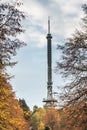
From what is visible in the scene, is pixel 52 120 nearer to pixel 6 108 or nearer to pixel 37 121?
pixel 37 121

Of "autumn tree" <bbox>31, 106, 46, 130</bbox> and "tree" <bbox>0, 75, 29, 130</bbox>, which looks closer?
"tree" <bbox>0, 75, 29, 130</bbox>

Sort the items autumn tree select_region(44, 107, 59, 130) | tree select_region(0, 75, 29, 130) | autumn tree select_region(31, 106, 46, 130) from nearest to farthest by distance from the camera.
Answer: tree select_region(0, 75, 29, 130) < autumn tree select_region(44, 107, 59, 130) < autumn tree select_region(31, 106, 46, 130)

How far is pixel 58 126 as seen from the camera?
146 meters

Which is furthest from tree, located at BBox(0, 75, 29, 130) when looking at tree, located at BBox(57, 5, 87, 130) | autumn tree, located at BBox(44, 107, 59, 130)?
autumn tree, located at BBox(44, 107, 59, 130)

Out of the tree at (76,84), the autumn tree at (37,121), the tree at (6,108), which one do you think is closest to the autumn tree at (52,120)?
the autumn tree at (37,121)

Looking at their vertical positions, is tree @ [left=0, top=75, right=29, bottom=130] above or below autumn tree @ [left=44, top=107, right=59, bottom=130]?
above

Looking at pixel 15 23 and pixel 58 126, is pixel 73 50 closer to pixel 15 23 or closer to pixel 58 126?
pixel 15 23

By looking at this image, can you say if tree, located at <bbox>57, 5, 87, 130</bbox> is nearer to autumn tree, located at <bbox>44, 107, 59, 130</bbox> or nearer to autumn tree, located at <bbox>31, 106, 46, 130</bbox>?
autumn tree, located at <bbox>44, 107, 59, 130</bbox>

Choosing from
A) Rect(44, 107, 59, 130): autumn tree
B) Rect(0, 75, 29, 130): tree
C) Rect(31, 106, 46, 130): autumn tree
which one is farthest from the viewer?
Rect(31, 106, 46, 130): autumn tree

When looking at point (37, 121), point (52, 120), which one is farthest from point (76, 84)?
point (37, 121)

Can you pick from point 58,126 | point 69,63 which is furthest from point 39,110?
point 69,63

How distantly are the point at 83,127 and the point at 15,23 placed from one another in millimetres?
8790

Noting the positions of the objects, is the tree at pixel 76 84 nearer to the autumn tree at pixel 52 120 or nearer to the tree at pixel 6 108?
the tree at pixel 6 108

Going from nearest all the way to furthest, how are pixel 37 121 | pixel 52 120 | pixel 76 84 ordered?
pixel 76 84 < pixel 52 120 < pixel 37 121
